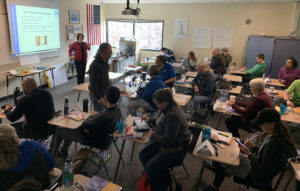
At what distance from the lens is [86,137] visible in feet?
10.0

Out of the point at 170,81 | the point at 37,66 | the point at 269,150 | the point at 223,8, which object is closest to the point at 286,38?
the point at 223,8

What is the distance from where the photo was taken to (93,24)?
9539 millimetres

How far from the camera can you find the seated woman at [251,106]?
11.4 ft

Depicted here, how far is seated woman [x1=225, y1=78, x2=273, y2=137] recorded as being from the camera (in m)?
3.48

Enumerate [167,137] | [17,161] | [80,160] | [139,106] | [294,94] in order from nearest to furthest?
[17,161] → [167,137] → [80,160] → [139,106] → [294,94]

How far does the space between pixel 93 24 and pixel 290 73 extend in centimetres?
730

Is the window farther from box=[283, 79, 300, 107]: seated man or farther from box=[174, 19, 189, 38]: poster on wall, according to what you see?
box=[283, 79, 300, 107]: seated man

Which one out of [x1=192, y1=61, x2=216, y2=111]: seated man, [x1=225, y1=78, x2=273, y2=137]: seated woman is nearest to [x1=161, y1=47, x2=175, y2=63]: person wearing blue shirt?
[x1=192, y1=61, x2=216, y2=111]: seated man

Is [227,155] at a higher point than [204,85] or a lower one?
lower

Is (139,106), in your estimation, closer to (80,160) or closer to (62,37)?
(80,160)

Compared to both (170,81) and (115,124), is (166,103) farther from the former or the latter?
(170,81)

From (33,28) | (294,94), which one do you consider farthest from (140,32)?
(294,94)

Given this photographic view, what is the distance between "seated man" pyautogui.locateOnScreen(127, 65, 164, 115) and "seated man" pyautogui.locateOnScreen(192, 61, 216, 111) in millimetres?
1077

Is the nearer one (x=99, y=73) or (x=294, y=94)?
(x=99, y=73)
